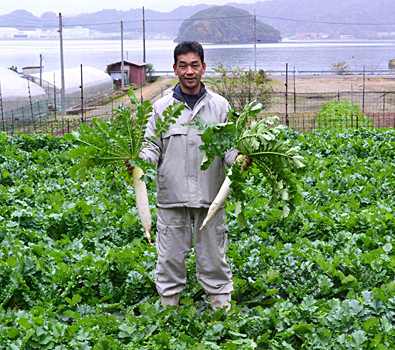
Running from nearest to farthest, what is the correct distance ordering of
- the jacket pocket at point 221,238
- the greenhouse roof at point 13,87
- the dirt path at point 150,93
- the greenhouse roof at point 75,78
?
the jacket pocket at point 221,238
the greenhouse roof at point 13,87
the dirt path at point 150,93
the greenhouse roof at point 75,78

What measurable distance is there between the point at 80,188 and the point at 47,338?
4.05 m

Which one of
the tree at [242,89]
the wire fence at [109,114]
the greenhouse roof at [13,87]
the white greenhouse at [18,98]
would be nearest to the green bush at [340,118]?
the wire fence at [109,114]

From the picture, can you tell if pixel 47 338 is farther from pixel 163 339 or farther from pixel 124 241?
pixel 124 241

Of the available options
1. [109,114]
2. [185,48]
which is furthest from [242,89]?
[185,48]

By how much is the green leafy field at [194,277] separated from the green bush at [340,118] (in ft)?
20.6

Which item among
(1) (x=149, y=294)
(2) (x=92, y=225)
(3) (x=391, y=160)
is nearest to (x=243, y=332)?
(1) (x=149, y=294)

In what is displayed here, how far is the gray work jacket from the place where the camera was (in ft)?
12.5

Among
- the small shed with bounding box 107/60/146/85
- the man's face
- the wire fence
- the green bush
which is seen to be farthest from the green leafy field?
the small shed with bounding box 107/60/146/85

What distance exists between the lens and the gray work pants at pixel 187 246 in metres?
3.86

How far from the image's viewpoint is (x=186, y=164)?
150 inches

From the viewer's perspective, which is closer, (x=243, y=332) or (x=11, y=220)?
(x=243, y=332)

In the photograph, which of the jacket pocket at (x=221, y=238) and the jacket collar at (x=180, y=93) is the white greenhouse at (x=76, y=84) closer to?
the jacket collar at (x=180, y=93)

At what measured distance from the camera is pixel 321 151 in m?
9.57

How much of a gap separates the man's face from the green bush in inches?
394
